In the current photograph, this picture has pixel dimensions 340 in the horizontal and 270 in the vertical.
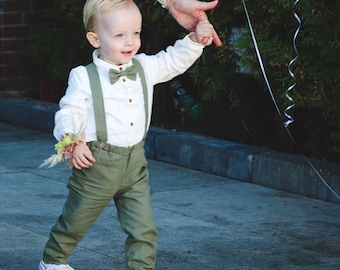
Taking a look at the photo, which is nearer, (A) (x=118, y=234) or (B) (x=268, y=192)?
(A) (x=118, y=234)

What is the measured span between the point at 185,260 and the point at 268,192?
1767mm

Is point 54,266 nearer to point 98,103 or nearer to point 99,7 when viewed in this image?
point 98,103

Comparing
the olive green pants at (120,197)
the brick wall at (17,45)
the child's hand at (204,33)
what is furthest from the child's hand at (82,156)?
the brick wall at (17,45)

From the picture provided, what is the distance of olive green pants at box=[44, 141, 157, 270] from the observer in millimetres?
4680

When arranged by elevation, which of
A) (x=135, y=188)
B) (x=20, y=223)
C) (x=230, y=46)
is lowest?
(x=20, y=223)

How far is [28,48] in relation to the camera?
9602 millimetres

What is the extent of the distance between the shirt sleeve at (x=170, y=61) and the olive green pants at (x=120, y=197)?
355 millimetres

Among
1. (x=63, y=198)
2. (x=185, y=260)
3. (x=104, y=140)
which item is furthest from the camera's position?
(x=63, y=198)

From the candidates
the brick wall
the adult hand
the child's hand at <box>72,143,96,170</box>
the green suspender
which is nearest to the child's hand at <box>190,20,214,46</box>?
the adult hand

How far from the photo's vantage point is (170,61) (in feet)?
15.9

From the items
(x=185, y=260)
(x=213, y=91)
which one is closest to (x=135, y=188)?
(x=185, y=260)

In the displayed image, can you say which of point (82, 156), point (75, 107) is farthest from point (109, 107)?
point (82, 156)

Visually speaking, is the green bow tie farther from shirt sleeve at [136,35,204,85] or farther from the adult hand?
the adult hand

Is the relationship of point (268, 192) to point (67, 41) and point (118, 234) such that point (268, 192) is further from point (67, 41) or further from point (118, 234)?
point (67, 41)
